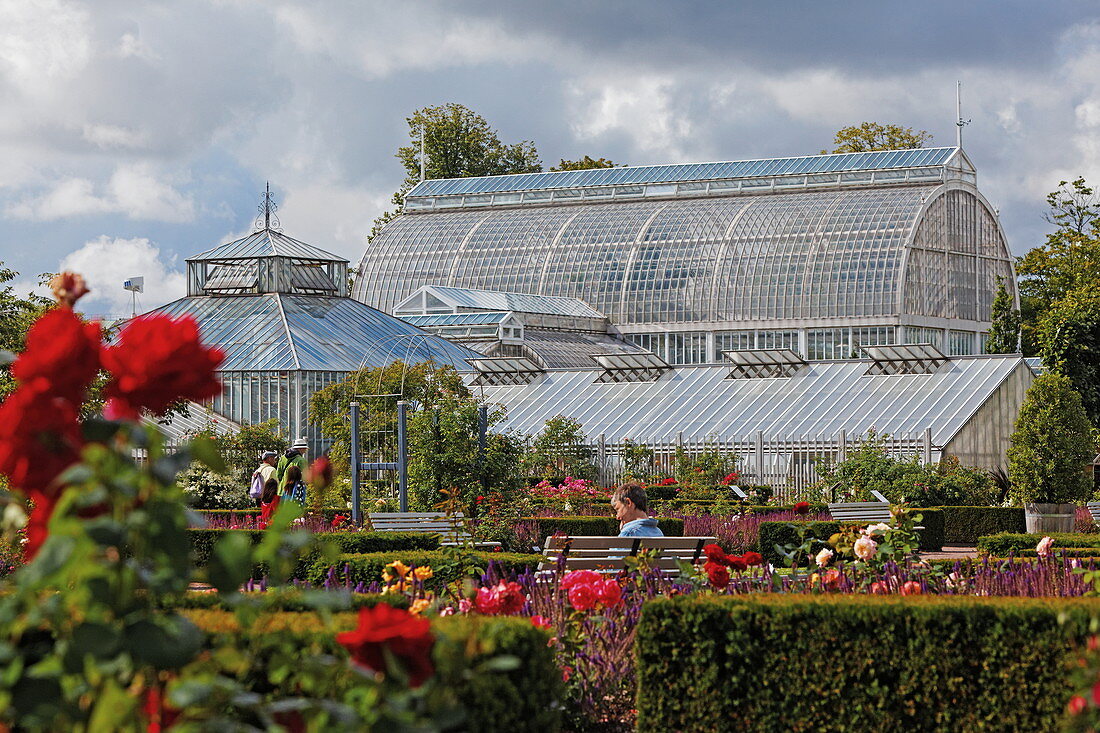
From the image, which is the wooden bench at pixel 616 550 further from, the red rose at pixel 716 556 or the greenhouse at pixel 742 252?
the greenhouse at pixel 742 252

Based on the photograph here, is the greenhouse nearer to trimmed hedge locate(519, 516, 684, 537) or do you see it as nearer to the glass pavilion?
the glass pavilion

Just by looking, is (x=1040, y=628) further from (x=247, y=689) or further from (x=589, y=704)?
(x=247, y=689)

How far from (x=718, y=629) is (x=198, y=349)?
2920 millimetres

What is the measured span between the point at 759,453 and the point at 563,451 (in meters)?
3.78

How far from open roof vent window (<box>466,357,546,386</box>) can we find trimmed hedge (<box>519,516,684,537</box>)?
17246mm

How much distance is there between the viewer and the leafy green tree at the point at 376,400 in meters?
22.1

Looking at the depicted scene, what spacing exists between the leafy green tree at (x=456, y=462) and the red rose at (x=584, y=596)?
33.2 ft

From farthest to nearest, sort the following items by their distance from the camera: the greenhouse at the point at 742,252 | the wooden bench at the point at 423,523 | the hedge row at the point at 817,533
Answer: the greenhouse at the point at 742,252, the hedge row at the point at 817,533, the wooden bench at the point at 423,523

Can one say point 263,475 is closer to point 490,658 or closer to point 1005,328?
point 490,658

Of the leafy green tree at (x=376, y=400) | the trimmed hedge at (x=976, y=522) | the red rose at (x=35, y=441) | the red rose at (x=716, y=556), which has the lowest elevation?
the trimmed hedge at (x=976, y=522)

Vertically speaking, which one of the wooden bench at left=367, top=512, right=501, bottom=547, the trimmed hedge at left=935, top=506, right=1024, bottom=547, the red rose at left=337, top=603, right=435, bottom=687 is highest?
the red rose at left=337, top=603, right=435, bottom=687

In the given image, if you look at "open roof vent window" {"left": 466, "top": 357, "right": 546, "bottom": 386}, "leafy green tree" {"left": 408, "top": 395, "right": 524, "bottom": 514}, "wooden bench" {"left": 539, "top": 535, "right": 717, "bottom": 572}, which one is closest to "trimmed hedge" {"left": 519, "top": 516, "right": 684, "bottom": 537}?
"leafy green tree" {"left": 408, "top": 395, "right": 524, "bottom": 514}

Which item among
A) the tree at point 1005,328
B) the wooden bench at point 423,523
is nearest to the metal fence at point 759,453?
the wooden bench at point 423,523

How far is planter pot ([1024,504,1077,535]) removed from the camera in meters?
18.3
